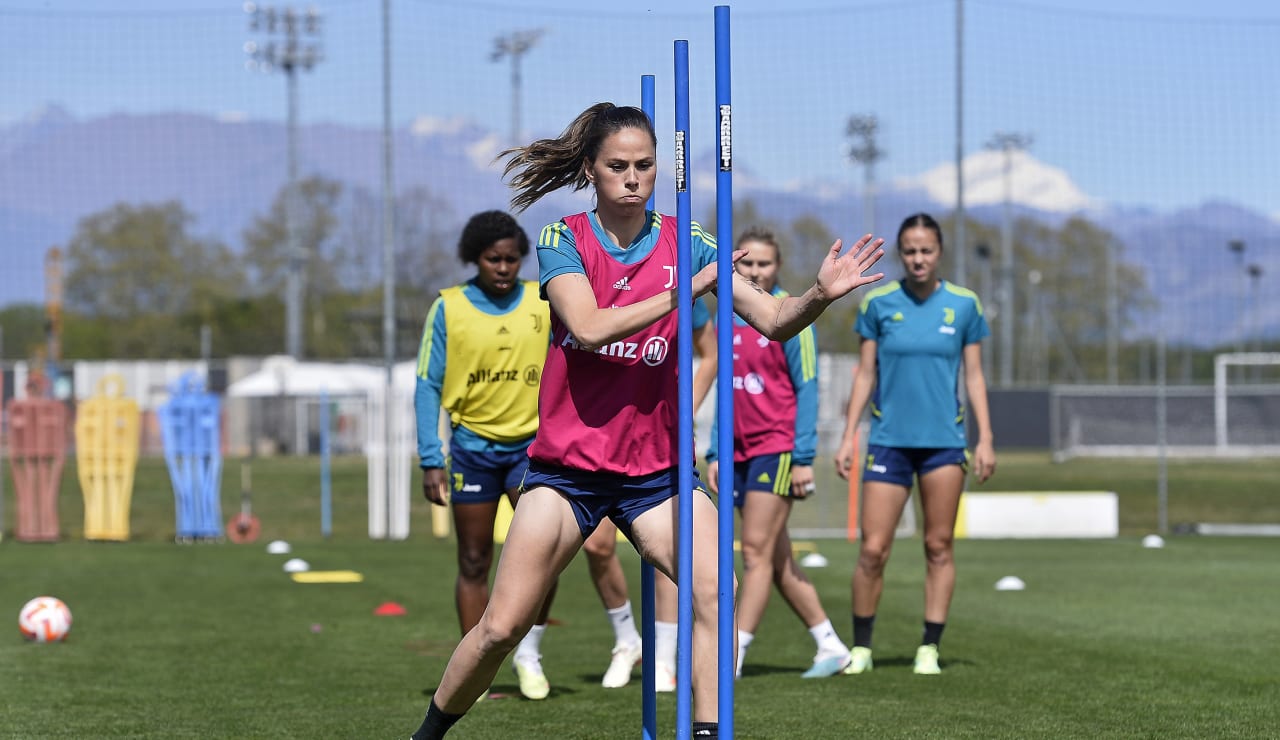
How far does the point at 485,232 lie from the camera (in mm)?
7102

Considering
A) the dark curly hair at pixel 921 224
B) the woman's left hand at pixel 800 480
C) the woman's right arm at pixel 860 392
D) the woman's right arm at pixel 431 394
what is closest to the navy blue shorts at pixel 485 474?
the woman's right arm at pixel 431 394

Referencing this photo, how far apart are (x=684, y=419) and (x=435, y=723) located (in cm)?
137

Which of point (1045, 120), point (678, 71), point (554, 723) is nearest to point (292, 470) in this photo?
point (1045, 120)

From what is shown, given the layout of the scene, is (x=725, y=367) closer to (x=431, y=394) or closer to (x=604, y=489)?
(x=604, y=489)

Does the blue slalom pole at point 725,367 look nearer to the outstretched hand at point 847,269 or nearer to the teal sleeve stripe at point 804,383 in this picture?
the outstretched hand at point 847,269

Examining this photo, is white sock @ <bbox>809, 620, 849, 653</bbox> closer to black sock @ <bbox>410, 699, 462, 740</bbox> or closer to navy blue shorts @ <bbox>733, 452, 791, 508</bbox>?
navy blue shorts @ <bbox>733, 452, 791, 508</bbox>

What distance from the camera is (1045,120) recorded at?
1953cm

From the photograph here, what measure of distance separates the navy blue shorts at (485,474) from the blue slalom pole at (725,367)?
2713 millimetres

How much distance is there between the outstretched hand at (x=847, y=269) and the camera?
4164 mm

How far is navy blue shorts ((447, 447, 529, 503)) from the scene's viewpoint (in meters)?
7.03

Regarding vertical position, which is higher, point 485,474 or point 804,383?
point 804,383

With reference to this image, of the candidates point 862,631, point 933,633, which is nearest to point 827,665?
point 862,631

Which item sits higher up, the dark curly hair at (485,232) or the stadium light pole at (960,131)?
the stadium light pole at (960,131)

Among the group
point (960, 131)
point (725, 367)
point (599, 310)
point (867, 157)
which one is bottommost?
point (725, 367)
